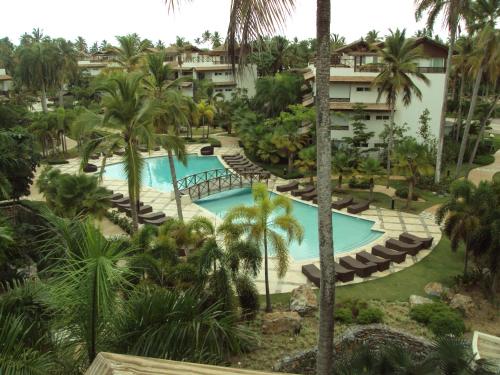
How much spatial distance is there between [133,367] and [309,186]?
2497cm

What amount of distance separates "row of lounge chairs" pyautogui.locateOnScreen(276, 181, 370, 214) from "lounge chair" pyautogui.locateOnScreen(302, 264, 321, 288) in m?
6.21

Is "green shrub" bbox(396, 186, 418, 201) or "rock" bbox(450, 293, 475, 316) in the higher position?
"green shrub" bbox(396, 186, 418, 201)

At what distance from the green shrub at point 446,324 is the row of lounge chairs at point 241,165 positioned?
62.4 feet

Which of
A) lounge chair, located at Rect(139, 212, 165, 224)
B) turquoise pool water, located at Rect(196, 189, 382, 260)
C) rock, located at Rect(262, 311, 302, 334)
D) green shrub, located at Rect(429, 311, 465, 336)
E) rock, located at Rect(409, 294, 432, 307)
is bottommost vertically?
turquoise pool water, located at Rect(196, 189, 382, 260)

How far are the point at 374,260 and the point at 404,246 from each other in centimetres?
199

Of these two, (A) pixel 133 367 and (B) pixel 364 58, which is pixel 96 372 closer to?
(A) pixel 133 367

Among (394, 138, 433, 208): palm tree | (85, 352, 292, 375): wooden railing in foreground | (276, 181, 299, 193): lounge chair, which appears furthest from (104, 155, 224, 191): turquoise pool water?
(85, 352, 292, 375): wooden railing in foreground

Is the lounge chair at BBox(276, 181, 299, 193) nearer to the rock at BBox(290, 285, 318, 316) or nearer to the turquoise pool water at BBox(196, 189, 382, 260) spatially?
the turquoise pool water at BBox(196, 189, 382, 260)

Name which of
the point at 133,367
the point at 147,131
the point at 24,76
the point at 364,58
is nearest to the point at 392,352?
the point at 133,367

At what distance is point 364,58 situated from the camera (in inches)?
1511

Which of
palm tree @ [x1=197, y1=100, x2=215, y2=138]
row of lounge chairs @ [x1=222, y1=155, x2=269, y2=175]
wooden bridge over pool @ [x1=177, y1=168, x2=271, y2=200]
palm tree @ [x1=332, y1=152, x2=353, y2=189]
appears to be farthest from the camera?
palm tree @ [x1=197, y1=100, x2=215, y2=138]

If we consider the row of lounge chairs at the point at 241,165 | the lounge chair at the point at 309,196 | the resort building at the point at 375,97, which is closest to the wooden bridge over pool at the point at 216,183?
the row of lounge chairs at the point at 241,165

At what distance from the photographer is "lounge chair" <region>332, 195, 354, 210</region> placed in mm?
24828

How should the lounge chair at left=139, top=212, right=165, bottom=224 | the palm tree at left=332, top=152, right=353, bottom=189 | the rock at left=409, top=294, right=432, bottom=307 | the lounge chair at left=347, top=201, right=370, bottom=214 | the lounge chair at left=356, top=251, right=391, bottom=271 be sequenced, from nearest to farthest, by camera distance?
the rock at left=409, top=294, right=432, bottom=307
the lounge chair at left=356, top=251, right=391, bottom=271
the lounge chair at left=139, top=212, right=165, bottom=224
the lounge chair at left=347, top=201, right=370, bottom=214
the palm tree at left=332, top=152, right=353, bottom=189
